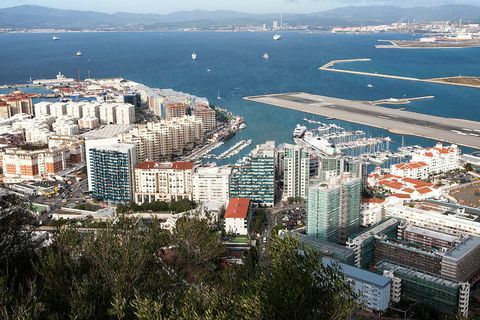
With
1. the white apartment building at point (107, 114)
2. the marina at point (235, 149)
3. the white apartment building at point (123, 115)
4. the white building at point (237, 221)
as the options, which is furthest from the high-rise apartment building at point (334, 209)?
the white apartment building at point (107, 114)

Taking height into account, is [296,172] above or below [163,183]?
above

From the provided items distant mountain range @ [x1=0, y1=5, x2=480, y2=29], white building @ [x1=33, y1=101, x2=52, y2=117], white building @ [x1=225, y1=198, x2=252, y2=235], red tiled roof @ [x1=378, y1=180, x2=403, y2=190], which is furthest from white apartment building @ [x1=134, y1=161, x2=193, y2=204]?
distant mountain range @ [x1=0, y1=5, x2=480, y2=29]

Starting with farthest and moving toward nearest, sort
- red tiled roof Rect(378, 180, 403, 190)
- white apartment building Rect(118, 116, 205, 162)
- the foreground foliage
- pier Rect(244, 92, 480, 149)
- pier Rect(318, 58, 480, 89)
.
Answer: pier Rect(318, 58, 480, 89), pier Rect(244, 92, 480, 149), white apartment building Rect(118, 116, 205, 162), red tiled roof Rect(378, 180, 403, 190), the foreground foliage

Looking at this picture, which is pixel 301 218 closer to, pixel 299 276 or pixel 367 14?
pixel 299 276

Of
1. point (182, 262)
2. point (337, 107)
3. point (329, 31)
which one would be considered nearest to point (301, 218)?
point (182, 262)

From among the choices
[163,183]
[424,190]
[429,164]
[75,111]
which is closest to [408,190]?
[424,190]

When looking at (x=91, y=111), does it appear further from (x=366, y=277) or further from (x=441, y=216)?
(x=366, y=277)

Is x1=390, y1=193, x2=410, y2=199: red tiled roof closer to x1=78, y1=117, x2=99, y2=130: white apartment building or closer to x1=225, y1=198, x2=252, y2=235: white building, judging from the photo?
x1=225, y1=198, x2=252, y2=235: white building

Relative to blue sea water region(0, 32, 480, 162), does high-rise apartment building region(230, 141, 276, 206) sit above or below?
below
